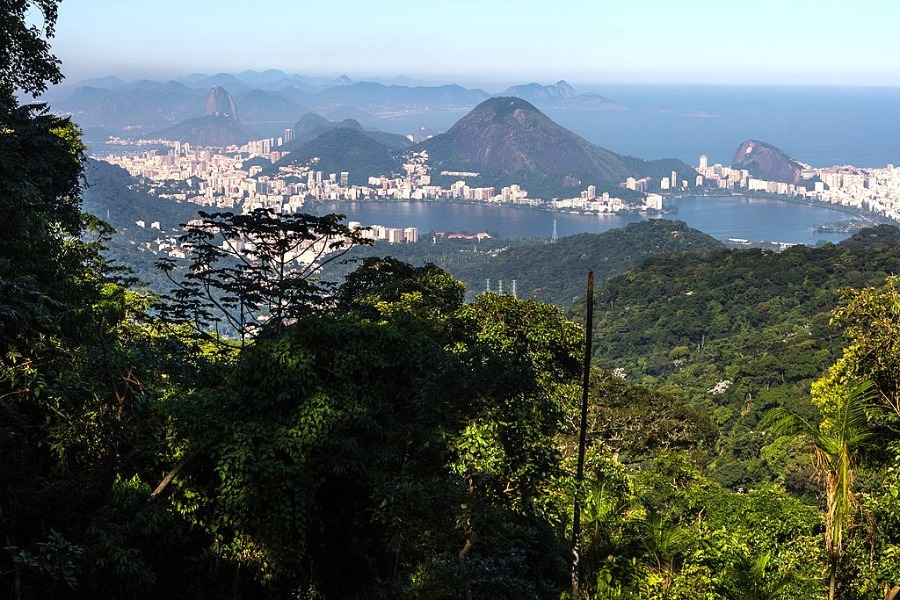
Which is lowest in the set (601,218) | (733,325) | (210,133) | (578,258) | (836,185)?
(601,218)

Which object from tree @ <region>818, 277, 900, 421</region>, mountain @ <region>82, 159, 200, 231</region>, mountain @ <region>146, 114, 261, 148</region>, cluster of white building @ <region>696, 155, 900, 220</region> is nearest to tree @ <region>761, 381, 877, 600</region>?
tree @ <region>818, 277, 900, 421</region>

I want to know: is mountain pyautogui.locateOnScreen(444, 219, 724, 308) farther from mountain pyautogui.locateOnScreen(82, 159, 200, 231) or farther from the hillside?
mountain pyautogui.locateOnScreen(82, 159, 200, 231)

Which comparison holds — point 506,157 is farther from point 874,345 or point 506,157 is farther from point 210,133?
point 874,345

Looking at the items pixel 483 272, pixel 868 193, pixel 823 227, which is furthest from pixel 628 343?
pixel 868 193

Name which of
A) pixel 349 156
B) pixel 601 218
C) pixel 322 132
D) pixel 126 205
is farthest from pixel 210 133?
pixel 126 205

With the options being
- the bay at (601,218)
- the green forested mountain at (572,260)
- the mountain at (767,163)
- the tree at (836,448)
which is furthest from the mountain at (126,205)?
the mountain at (767,163)

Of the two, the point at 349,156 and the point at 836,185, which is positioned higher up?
the point at 349,156
